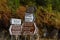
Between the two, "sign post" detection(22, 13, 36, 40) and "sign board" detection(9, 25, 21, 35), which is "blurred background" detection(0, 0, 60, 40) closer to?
"sign board" detection(9, 25, 21, 35)

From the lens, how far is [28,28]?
401cm

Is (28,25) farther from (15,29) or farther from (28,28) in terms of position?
(15,29)

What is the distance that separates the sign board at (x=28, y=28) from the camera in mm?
3985

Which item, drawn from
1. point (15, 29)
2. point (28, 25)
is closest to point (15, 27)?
point (15, 29)

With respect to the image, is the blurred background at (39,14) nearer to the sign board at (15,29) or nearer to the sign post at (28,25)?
the sign board at (15,29)

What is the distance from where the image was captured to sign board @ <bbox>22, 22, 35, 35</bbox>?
3.99m

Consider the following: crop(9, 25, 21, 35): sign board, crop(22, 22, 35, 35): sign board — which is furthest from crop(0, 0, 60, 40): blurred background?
crop(22, 22, 35, 35): sign board

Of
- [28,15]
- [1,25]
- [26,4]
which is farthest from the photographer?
[26,4]

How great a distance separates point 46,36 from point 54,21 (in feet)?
1.62

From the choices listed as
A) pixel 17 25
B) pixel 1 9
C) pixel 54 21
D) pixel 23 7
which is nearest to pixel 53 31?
pixel 54 21

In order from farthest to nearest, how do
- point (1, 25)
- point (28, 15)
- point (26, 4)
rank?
point (26, 4) < point (1, 25) < point (28, 15)

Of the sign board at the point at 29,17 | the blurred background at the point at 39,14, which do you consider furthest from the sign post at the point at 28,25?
the blurred background at the point at 39,14

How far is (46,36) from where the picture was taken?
21.0ft

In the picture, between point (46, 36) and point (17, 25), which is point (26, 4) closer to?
point (46, 36)
